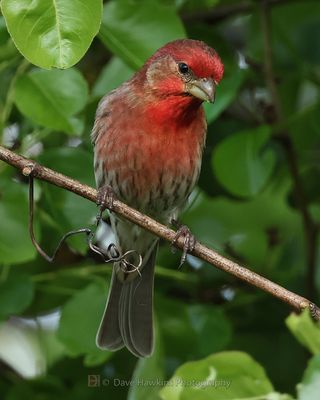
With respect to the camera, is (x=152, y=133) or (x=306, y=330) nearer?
(x=306, y=330)

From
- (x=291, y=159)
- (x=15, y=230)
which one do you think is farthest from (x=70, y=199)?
(x=291, y=159)

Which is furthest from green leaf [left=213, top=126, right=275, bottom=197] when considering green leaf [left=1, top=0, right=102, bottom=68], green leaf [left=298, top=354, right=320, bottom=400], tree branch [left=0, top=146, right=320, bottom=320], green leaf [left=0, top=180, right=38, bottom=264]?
green leaf [left=298, top=354, right=320, bottom=400]

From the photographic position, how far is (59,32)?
11.3 feet

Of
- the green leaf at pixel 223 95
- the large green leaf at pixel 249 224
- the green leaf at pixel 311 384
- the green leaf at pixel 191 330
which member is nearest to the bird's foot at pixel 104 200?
the green leaf at pixel 223 95

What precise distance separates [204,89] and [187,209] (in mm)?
1184

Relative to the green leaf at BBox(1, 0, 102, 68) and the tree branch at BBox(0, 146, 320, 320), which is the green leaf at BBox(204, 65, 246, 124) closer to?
the tree branch at BBox(0, 146, 320, 320)

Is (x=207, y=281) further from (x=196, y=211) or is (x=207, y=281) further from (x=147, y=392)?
(x=147, y=392)

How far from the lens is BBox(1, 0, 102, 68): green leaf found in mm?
3434

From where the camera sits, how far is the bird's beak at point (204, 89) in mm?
4730

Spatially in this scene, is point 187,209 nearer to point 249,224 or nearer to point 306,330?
point 249,224

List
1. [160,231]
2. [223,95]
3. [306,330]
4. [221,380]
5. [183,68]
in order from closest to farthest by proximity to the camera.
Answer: [306,330] < [221,380] < [160,231] < [183,68] < [223,95]

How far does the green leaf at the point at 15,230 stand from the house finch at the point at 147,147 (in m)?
0.48

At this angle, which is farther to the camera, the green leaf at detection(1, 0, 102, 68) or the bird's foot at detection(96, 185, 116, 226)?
the bird's foot at detection(96, 185, 116, 226)

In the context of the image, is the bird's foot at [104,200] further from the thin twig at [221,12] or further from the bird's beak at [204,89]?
the thin twig at [221,12]
